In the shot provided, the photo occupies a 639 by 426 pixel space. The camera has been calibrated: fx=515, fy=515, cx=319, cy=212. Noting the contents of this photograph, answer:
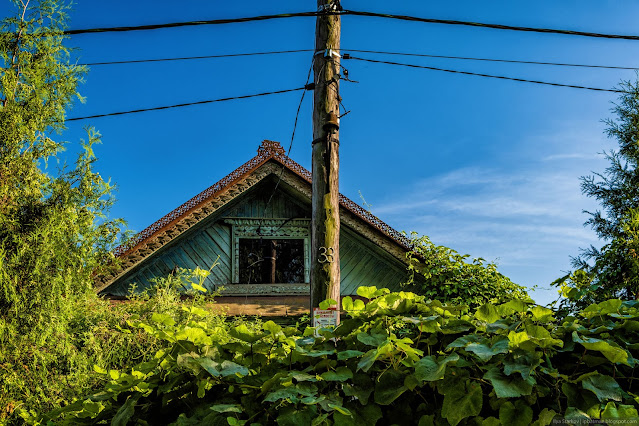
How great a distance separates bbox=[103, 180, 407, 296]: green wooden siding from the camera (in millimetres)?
12656

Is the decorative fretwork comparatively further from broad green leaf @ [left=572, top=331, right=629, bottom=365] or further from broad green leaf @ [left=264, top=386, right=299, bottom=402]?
broad green leaf @ [left=572, top=331, right=629, bottom=365]

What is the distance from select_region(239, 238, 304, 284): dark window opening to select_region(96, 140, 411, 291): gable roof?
65.6 inches

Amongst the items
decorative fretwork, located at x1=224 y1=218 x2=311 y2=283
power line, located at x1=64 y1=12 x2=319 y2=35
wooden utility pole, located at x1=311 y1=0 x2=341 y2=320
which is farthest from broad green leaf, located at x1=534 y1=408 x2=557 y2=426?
decorative fretwork, located at x1=224 y1=218 x2=311 y2=283

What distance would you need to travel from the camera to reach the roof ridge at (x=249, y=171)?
11695mm

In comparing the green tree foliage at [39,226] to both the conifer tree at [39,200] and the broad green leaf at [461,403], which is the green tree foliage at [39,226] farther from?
the broad green leaf at [461,403]

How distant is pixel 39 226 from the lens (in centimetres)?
676

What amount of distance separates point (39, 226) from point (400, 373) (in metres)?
5.96

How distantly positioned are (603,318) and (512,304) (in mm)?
512

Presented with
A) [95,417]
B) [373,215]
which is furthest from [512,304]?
[373,215]

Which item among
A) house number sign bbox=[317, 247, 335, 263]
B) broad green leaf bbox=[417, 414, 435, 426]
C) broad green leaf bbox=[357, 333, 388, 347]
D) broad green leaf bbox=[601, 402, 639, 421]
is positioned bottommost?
broad green leaf bbox=[417, 414, 435, 426]

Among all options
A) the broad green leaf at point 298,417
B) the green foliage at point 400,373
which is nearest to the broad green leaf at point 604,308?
the green foliage at point 400,373

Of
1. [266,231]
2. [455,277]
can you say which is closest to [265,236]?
[266,231]

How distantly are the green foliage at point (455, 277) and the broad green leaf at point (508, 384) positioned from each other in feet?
32.2

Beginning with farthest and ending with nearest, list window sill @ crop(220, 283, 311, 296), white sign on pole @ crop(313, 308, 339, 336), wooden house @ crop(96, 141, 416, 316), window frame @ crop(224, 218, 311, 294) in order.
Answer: window frame @ crop(224, 218, 311, 294) → window sill @ crop(220, 283, 311, 296) → wooden house @ crop(96, 141, 416, 316) → white sign on pole @ crop(313, 308, 339, 336)
